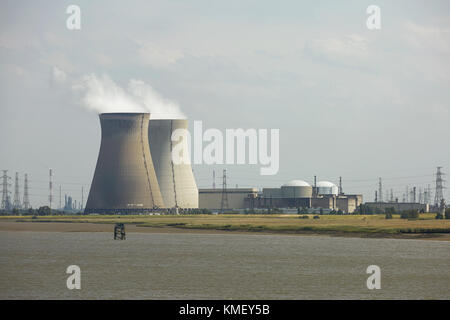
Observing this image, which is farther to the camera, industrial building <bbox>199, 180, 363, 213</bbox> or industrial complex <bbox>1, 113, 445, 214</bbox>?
industrial building <bbox>199, 180, 363, 213</bbox>

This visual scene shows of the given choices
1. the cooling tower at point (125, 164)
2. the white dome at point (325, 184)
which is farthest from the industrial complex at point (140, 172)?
the white dome at point (325, 184)

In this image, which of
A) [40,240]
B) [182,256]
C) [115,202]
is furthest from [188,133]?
[182,256]

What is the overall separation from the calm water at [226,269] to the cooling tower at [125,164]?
38489 mm

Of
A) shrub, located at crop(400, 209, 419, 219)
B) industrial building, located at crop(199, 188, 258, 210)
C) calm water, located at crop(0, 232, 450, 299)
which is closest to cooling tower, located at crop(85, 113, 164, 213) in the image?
shrub, located at crop(400, 209, 419, 219)

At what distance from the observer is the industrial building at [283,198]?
168750mm

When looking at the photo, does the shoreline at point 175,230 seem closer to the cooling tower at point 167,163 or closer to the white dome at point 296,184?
the cooling tower at point 167,163

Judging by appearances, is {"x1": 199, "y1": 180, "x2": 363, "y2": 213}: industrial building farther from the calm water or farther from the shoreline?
the calm water

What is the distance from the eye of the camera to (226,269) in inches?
1923

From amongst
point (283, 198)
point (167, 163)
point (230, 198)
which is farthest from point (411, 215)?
point (230, 198)

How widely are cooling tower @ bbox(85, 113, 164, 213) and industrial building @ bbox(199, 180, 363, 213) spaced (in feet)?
167

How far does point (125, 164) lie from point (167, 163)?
496 inches

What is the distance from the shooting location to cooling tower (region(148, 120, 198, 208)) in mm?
124312

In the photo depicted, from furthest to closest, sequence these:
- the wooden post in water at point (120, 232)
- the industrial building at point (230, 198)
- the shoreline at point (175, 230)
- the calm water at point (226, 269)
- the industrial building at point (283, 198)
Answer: the industrial building at point (230, 198) → the industrial building at point (283, 198) → the wooden post in water at point (120, 232) → the shoreline at point (175, 230) → the calm water at point (226, 269)
